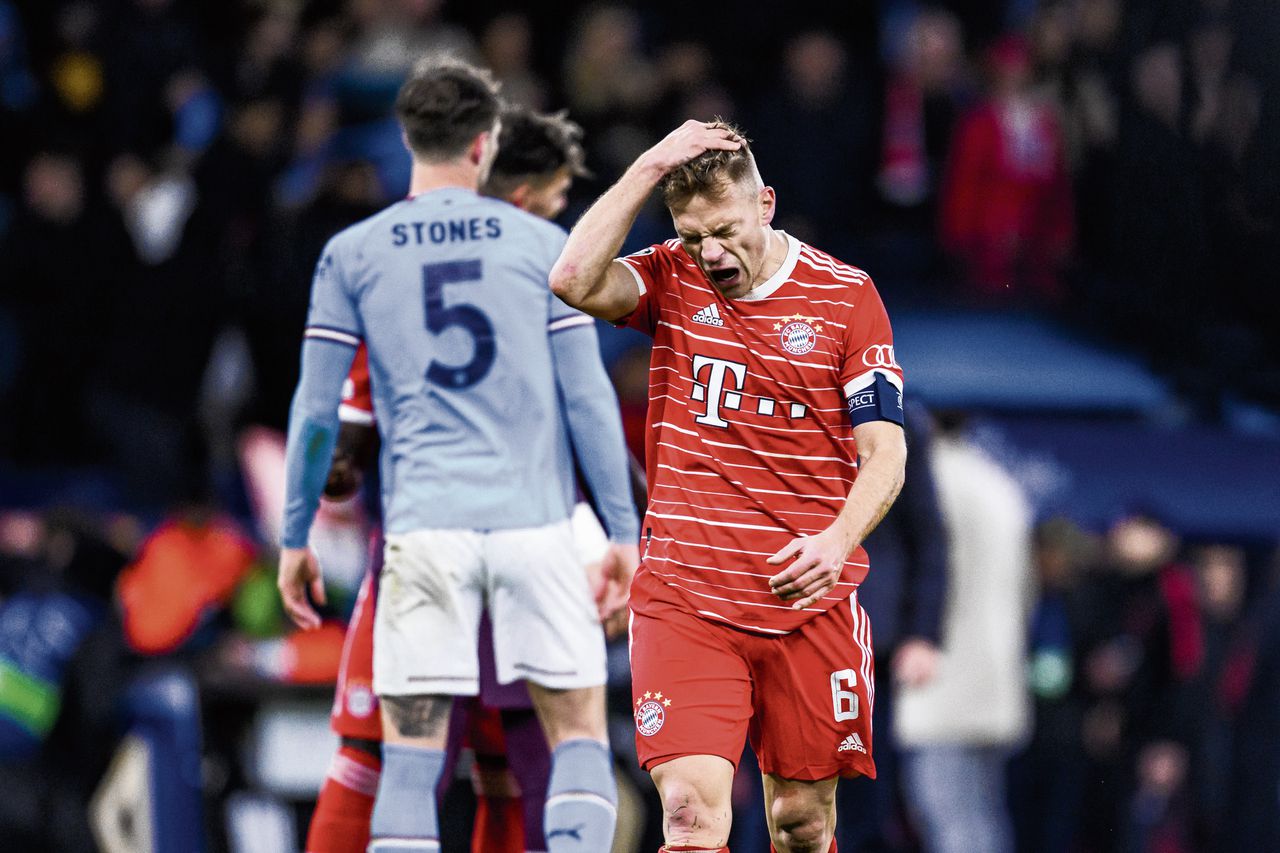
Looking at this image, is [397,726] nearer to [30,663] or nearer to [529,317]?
[529,317]

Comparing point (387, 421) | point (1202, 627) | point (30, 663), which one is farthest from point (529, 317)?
point (1202, 627)

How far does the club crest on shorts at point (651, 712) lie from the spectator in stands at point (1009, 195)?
27.3ft

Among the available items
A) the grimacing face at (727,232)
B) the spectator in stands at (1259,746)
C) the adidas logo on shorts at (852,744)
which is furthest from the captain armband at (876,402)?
the spectator in stands at (1259,746)

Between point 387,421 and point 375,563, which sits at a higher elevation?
point 387,421

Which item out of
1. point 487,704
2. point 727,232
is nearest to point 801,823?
point 487,704

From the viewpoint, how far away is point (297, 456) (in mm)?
5730

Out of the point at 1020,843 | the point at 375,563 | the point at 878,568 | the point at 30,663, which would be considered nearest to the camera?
the point at 375,563

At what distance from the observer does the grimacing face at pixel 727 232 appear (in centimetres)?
493

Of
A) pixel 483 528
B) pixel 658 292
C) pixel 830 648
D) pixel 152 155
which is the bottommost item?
pixel 830 648

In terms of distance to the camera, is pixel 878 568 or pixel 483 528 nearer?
pixel 483 528

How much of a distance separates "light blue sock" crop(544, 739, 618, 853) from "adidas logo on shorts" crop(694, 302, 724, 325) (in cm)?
133

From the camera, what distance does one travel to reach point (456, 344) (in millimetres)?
5645

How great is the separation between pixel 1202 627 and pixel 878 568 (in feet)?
15.2

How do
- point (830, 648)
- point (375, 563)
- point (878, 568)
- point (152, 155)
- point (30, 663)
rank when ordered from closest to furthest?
point (830, 648) < point (375, 563) < point (878, 568) < point (30, 663) < point (152, 155)
